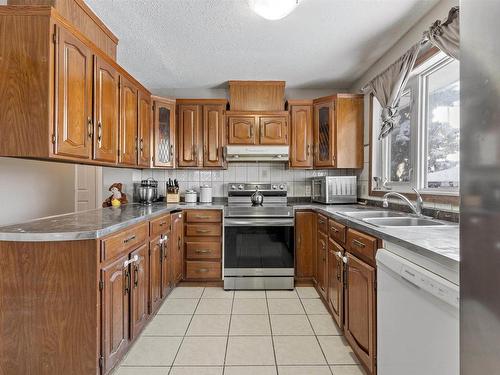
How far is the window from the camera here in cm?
187

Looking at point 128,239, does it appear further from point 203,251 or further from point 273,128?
point 273,128

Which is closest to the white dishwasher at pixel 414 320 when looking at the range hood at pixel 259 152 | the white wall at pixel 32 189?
the range hood at pixel 259 152

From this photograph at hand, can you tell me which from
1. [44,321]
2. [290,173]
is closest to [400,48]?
[290,173]

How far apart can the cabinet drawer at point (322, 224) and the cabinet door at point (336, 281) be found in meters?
0.17

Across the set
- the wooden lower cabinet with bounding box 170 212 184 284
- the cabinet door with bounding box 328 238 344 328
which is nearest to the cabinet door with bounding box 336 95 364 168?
the cabinet door with bounding box 328 238 344 328

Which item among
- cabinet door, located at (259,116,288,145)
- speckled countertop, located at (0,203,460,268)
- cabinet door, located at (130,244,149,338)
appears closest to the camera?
speckled countertop, located at (0,203,460,268)

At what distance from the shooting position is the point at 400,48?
2.30 meters

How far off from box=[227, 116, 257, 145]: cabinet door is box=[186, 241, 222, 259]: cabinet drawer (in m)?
1.18

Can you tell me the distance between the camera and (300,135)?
319 cm

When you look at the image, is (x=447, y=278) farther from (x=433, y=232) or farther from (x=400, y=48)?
(x=400, y=48)

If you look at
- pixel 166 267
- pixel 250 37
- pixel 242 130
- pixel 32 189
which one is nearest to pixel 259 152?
pixel 242 130

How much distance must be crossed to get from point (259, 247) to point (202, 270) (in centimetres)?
67

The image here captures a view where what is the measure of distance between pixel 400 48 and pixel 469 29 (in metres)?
2.11

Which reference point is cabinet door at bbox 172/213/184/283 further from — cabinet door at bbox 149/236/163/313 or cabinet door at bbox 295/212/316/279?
cabinet door at bbox 295/212/316/279
